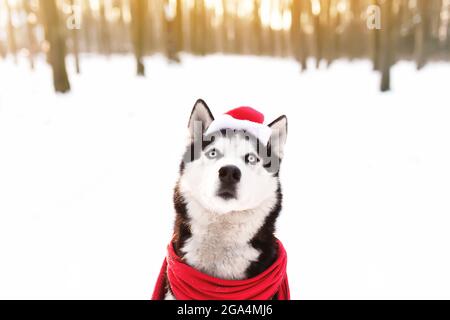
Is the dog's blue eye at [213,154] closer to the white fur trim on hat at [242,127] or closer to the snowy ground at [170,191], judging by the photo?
the white fur trim on hat at [242,127]

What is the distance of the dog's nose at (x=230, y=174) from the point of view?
2734 mm

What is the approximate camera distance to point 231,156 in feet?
9.43

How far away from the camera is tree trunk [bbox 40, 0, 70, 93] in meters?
12.7

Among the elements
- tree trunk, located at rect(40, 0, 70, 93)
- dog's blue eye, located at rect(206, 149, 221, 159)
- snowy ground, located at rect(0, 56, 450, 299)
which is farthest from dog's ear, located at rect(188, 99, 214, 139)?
tree trunk, located at rect(40, 0, 70, 93)

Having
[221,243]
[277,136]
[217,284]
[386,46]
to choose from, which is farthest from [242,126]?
[386,46]

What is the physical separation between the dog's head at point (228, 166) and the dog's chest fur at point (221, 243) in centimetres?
7

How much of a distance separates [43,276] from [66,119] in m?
6.57

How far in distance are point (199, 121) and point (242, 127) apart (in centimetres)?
29

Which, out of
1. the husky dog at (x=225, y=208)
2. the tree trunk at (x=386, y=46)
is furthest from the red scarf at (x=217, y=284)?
the tree trunk at (x=386, y=46)

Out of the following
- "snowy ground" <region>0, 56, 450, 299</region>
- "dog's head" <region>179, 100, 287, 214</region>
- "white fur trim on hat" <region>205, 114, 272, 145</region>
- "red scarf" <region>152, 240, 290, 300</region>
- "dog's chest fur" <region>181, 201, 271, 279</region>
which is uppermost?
"white fur trim on hat" <region>205, 114, 272, 145</region>

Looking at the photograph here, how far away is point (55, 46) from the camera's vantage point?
12.8m

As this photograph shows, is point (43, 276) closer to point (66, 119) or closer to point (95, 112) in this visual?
point (66, 119)

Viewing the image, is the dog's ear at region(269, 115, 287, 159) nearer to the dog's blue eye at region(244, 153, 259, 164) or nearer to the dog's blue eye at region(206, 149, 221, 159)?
the dog's blue eye at region(244, 153, 259, 164)

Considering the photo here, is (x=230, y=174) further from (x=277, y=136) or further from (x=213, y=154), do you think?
(x=277, y=136)
